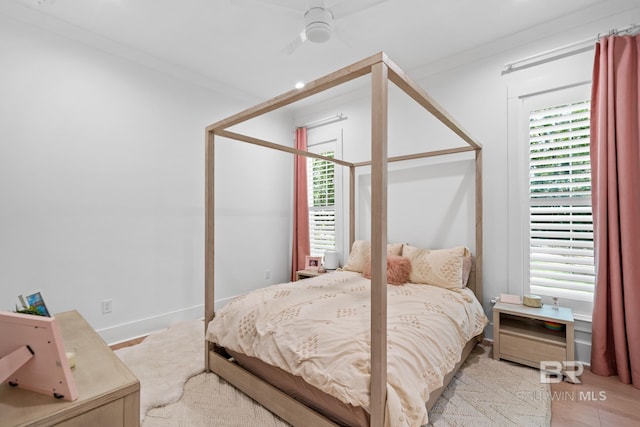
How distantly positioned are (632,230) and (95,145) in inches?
162

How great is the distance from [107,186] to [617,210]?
397 cm

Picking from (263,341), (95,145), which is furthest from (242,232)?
(263,341)

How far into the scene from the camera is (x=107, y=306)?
8.67 feet

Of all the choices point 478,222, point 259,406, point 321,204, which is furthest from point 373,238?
point 321,204

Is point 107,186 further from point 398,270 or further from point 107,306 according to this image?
point 398,270

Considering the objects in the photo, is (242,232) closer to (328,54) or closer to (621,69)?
(328,54)

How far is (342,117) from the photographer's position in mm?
3809

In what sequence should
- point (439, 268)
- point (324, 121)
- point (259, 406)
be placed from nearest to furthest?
point (259, 406) < point (439, 268) < point (324, 121)

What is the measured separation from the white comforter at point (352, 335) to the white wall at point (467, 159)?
683 mm

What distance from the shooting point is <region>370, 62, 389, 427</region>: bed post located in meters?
1.21

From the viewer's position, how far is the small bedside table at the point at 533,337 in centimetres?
206

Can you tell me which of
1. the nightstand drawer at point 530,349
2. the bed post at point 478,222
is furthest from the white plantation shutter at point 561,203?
the nightstand drawer at point 530,349

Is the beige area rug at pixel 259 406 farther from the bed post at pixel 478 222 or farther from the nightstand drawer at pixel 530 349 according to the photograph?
the bed post at pixel 478 222

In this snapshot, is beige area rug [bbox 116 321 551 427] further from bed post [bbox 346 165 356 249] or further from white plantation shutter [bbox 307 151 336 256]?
white plantation shutter [bbox 307 151 336 256]
